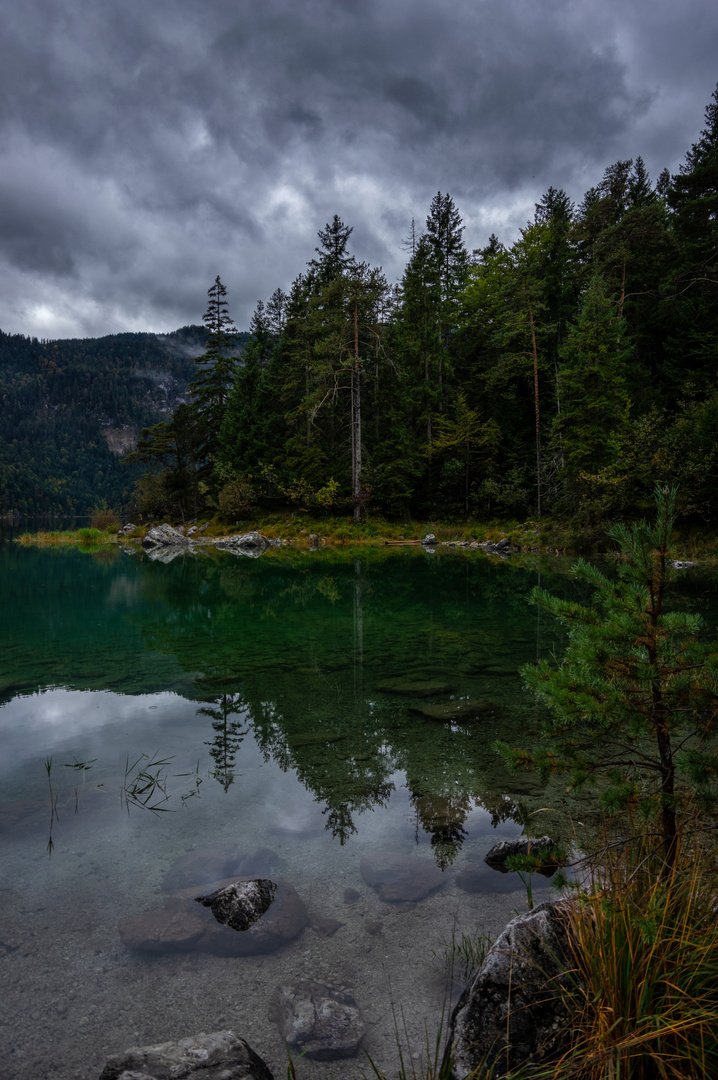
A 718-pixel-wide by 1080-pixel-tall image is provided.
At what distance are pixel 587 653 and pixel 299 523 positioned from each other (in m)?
36.8

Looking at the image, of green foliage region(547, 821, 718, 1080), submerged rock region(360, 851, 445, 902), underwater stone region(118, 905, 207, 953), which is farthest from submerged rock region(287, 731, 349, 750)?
green foliage region(547, 821, 718, 1080)

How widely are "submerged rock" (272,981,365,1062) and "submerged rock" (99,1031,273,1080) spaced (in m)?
0.26

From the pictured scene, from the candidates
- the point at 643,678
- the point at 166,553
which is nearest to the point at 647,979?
the point at 643,678

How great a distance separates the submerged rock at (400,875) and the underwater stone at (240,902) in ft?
2.25

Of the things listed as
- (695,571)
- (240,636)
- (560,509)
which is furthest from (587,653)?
(560,509)

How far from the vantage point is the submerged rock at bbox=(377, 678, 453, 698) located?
7.76 metres

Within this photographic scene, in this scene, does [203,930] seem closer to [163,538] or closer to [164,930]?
[164,930]

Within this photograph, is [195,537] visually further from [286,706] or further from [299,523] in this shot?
[286,706]

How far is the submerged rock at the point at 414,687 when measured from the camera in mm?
7758

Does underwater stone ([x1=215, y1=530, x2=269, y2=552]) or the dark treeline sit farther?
underwater stone ([x1=215, y1=530, x2=269, y2=552])

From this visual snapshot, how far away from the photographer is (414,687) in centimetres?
803

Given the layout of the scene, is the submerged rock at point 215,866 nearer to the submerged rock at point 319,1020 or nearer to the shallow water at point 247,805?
the shallow water at point 247,805

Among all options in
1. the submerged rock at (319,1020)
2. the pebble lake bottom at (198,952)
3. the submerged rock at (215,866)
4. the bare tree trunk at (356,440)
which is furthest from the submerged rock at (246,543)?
the submerged rock at (319,1020)

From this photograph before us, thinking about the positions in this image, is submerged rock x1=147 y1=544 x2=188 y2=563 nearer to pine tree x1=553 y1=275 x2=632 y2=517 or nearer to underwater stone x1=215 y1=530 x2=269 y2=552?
underwater stone x1=215 y1=530 x2=269 y2=552
